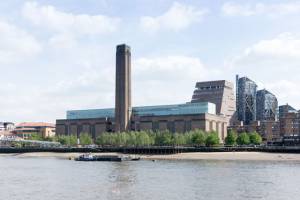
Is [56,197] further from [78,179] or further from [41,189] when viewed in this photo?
[78,179]

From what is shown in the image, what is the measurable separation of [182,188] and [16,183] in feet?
96.6

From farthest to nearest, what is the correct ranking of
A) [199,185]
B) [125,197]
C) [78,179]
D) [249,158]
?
[249,158] → [78,179] → [199,185] → [125,197]

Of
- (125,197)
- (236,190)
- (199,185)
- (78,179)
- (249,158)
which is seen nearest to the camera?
(125,197)

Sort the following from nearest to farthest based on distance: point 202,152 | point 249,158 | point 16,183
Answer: point 16,183 → point 249,158 → point 202,152

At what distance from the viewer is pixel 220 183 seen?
8294 cm

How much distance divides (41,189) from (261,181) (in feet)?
123

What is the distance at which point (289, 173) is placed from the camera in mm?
103625

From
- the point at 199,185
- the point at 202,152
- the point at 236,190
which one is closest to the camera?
the point at 236,190

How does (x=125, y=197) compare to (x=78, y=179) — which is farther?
(x=78, y=179)

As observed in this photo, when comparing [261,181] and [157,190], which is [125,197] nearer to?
[157,190]

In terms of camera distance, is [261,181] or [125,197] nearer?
[125,197]

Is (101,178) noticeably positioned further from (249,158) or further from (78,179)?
(249,158)

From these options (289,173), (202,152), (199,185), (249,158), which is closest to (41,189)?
(199,185)

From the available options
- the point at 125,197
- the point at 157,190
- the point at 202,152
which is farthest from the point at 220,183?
the point at 202,152
